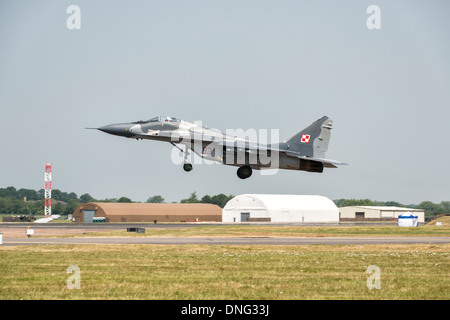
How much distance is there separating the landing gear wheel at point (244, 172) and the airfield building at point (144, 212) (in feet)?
287

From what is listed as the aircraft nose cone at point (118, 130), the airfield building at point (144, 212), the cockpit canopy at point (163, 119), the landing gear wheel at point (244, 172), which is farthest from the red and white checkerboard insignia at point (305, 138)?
the airfield building at point (144, 212)

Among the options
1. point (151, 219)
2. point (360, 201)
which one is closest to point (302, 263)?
point (151, 219)

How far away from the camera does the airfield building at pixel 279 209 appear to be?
11188cm

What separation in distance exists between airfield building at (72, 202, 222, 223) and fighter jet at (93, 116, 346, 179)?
84.8 meters

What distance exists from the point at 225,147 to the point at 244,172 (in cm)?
186

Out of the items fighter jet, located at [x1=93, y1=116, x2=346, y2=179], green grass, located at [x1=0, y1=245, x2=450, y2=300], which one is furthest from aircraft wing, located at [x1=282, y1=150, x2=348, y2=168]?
green grass, located at [x1=0, y1=245, x2=450, y2=300]

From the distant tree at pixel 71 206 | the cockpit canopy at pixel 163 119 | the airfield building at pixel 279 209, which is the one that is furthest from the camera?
the distant tree at pixel 71 206

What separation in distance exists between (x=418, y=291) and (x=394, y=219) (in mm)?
107056

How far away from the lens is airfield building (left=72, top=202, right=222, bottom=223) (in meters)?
119

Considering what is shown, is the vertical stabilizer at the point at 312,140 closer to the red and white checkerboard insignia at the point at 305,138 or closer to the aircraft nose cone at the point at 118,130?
the red and white checkerboard insignia at the point at 305,138

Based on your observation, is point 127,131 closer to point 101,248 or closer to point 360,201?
point 101,248

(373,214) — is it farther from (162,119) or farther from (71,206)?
(162,119)
